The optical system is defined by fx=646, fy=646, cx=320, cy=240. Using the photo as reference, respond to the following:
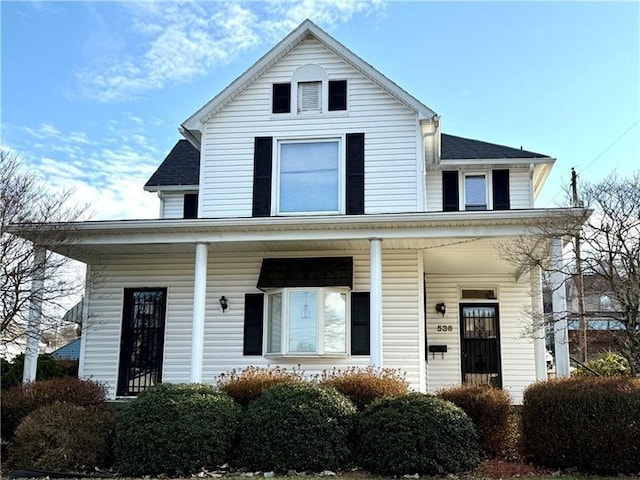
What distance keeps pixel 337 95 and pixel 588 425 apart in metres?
8.47

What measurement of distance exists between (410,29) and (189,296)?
7.08 meters

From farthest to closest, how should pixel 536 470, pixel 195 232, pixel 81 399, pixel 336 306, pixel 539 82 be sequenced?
pixel 539 82, pixel 336 306, pixel 195 232, pixel 81 399, pixel 536 470

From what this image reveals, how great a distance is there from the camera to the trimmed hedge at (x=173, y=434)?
848cm

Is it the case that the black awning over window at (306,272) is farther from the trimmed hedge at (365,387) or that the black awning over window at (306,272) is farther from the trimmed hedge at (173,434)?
the trimmed hedge at (173,434)

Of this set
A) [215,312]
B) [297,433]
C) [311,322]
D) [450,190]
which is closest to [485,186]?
[450,190]

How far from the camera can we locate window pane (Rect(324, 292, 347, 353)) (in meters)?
12.8

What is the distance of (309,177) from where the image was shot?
44.5 ft

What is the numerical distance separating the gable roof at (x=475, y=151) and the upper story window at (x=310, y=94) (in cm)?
337

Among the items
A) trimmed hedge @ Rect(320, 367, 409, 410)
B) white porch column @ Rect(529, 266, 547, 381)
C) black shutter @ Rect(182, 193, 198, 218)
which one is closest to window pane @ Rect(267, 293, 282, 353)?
trimmed hedge @ Rect(320, 367, 409, 410)

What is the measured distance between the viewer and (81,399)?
33.8 feet

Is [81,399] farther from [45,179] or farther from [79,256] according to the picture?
[45,179]

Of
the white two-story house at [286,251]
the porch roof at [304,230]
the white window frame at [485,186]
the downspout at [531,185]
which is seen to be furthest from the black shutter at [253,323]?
the downspout at [531,185]

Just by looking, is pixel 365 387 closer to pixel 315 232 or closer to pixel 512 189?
pixel 315 232

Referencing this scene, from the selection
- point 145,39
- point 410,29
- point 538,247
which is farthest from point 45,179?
point 538,247
